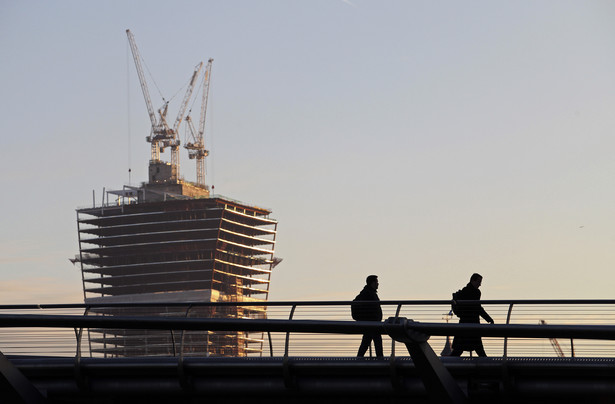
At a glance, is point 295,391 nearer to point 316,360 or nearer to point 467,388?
point 316,360

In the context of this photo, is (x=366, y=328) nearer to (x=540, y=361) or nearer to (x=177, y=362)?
(x=540, y=361)

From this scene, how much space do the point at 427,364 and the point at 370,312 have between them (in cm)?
692

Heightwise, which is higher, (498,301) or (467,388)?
(498,301)

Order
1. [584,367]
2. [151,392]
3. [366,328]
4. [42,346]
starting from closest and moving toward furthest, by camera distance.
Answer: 1. [366,328]
2. [584,367]
3. [151,392]
4. [42,346]

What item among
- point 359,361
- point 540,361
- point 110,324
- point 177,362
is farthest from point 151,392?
point 540,361

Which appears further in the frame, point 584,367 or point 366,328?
point 584,367

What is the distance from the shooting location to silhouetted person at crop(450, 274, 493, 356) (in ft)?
61.2

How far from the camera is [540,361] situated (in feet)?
52.6

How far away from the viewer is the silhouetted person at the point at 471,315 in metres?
18.7

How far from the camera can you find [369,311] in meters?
20.8

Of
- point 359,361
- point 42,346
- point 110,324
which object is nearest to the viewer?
point 110,324

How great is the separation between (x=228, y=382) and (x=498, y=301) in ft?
16.7

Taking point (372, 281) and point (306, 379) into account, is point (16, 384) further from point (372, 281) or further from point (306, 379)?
point (372, 281)

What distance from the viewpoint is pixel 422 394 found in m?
16.1
